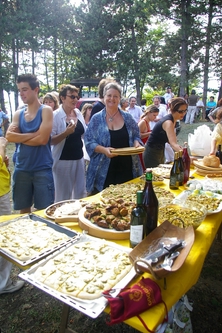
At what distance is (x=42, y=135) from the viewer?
2582mm

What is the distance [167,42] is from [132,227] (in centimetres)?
1829

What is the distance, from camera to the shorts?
266cm

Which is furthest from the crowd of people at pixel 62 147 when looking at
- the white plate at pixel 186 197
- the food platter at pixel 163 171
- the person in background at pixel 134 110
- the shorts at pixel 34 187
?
the person in background at pixel 134 110

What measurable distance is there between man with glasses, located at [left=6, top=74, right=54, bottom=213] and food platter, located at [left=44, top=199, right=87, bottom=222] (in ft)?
2.31

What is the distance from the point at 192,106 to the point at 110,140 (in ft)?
41.4

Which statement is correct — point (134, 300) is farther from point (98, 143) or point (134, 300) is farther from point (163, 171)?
point (163, 171)

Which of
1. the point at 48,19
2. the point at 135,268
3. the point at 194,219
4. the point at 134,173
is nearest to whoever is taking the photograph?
the point at 135,268

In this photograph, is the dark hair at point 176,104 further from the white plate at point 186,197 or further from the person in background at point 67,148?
the white plate at point 186,197

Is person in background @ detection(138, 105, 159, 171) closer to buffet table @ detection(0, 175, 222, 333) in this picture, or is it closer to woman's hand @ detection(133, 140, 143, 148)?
woman's hand @ detection(133, 140, 143, 148)

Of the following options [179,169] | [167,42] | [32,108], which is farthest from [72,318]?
[167,42]

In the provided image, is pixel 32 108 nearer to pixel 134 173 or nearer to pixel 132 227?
pixel 134 173

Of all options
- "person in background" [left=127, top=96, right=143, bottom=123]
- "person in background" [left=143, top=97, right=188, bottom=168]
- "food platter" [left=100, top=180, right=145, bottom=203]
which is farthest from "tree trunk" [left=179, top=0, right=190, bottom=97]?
"food platter" [left=100, top=180, right=145, bottom=203]

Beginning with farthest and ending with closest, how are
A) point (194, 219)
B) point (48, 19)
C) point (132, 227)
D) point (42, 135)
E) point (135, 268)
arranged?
point (48, 19), point (42, 135), point (194, 219), point (132, 227), point (135, 268)

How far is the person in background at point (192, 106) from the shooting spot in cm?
1383
